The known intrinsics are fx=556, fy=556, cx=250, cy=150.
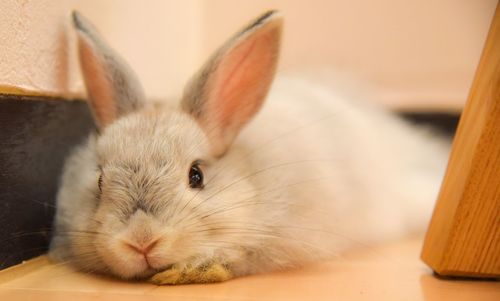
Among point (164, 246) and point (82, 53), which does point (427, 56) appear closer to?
point (82, 53)

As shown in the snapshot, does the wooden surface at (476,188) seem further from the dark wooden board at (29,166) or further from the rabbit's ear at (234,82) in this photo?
the dark wooden board at (29,166)

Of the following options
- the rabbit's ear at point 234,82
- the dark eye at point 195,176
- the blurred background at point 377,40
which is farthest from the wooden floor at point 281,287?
the blurred background at point 377,40

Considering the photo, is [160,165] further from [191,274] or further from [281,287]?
[281,287]

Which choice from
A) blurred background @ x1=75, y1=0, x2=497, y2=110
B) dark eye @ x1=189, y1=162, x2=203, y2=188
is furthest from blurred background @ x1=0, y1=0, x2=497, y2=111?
dark eye @ x1=189, y1=162, x2=203, y2=188

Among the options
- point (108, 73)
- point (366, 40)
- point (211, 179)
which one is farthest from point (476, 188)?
point (366, 40)

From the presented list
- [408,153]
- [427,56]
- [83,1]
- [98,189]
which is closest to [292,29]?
[427,56]
